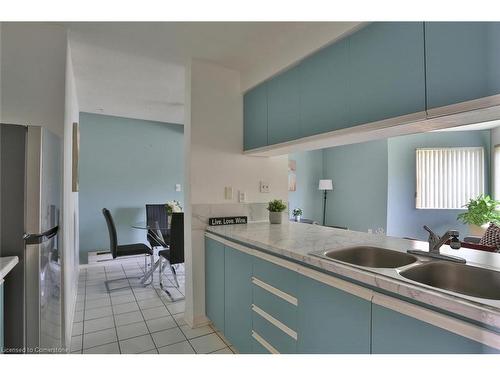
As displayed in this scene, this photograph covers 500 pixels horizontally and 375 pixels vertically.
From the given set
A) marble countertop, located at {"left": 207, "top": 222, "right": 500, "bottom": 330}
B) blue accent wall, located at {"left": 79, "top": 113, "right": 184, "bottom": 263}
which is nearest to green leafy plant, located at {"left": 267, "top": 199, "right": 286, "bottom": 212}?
marble countertop, located at {"left": 207, "top": 222, "right": 500, "bottom": 330}

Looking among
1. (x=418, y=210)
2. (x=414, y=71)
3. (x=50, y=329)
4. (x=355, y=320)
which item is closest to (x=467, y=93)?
(x=414, y=71)

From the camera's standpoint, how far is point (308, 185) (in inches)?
253

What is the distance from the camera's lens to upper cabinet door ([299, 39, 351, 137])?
1578 mm

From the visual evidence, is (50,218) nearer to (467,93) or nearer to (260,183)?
(260,183)

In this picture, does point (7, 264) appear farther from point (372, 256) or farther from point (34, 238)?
point (372, 256)

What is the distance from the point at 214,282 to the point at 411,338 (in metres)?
1.60

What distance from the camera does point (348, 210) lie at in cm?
602

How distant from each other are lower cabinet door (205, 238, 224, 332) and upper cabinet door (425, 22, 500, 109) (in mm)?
1684

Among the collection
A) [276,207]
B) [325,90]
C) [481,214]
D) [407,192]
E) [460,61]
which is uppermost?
[325,90]

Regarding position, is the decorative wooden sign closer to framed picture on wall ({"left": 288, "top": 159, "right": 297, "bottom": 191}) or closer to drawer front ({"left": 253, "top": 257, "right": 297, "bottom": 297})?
drawer front ({"left": 253, "top": 257, "right": 297, "bottom": 297})

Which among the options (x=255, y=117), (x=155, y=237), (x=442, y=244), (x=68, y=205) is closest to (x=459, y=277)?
(x=442, y=244)

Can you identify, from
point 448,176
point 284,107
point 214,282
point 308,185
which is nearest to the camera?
point 284,107
